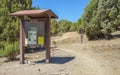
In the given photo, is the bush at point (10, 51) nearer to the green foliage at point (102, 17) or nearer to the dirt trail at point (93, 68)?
the dirt trail at point (93, 68)

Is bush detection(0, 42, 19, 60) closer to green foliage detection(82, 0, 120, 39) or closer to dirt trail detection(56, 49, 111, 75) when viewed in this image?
dirt trail detection(56, 49, 111, 75)

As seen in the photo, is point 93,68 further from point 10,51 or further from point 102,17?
point 102,17

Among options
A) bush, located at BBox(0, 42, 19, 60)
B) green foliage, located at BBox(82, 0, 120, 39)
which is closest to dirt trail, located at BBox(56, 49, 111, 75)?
bush, located at BBox(0, 42, 19, 60)

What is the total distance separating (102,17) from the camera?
26.7 m

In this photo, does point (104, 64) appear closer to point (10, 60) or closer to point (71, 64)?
point (71, 64)

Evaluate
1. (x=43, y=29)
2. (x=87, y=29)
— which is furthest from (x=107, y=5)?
(x=43, y=29)

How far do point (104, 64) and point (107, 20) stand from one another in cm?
1441

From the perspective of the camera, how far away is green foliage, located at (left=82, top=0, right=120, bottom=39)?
86.1 ft

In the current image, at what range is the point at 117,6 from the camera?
26.6 m

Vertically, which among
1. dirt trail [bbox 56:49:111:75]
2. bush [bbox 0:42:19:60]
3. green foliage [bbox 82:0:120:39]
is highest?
green foliage [bbox 82:0:120:39]

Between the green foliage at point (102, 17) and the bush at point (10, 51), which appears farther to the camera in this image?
the green foliage at point (102, 17)

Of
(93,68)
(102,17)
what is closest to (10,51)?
(93,68)

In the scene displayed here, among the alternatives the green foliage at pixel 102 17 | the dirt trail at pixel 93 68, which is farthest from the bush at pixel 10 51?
the green foliage at pixel 102 17

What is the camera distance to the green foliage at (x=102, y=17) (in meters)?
26.2
